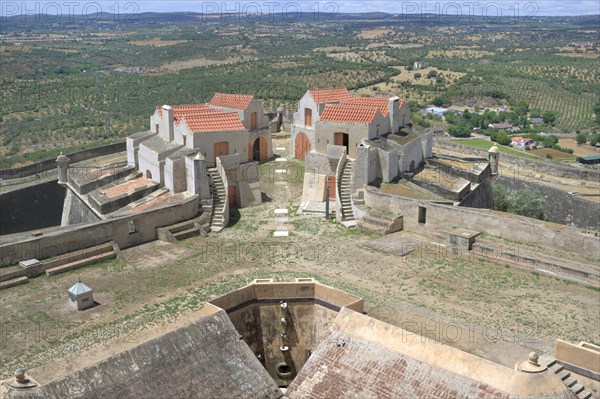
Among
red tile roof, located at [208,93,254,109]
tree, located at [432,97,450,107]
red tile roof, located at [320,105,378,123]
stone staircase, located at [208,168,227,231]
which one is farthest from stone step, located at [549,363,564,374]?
tree, located at [432,97,450,107]

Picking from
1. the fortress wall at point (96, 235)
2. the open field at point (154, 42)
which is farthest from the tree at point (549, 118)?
the open field at point (154, 42)

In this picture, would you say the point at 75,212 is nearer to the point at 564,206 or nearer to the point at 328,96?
the point at 328,96

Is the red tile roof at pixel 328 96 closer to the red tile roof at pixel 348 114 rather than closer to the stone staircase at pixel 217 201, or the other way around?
the red tile roof at pixel 348 114

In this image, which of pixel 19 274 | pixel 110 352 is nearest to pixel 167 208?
pixel 19 274

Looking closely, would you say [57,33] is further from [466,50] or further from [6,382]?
[6,382]

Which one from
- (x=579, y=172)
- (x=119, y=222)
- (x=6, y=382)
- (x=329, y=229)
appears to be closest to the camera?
(x=6, y=382)

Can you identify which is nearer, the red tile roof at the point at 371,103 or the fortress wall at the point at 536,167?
the red tile roof at the point at 371,103
